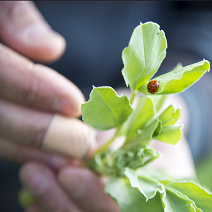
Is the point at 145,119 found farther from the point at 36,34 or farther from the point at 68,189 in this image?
the point at 36,34

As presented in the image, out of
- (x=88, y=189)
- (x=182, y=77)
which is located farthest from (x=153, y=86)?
(x=88, y=189)

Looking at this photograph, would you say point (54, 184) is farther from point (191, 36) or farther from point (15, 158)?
point (191, 36)

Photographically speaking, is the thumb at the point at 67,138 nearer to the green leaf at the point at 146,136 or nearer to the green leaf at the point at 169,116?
the green leaf at the point at 146,136

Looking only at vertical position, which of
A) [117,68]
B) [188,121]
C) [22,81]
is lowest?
[188,121]

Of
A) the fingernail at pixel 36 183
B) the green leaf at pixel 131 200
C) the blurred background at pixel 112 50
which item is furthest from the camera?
the blurred background at pixel 112 50

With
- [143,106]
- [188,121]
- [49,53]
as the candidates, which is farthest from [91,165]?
[188,121]

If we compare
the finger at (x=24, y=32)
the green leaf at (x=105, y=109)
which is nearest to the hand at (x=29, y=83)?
the finger at (x=24, y=32)

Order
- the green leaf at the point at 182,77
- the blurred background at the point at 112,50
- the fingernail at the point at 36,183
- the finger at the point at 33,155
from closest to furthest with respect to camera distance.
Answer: the green leaf at the point at 182,77 < the fingernail at the point at 36,183 < the finger at the point at 33,155 < the blurred background at the point at 112,50

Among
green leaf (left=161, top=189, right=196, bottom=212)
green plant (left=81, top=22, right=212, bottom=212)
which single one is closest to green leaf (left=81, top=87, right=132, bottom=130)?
green plant (left=81, top=22, right=212, bottom=212)
